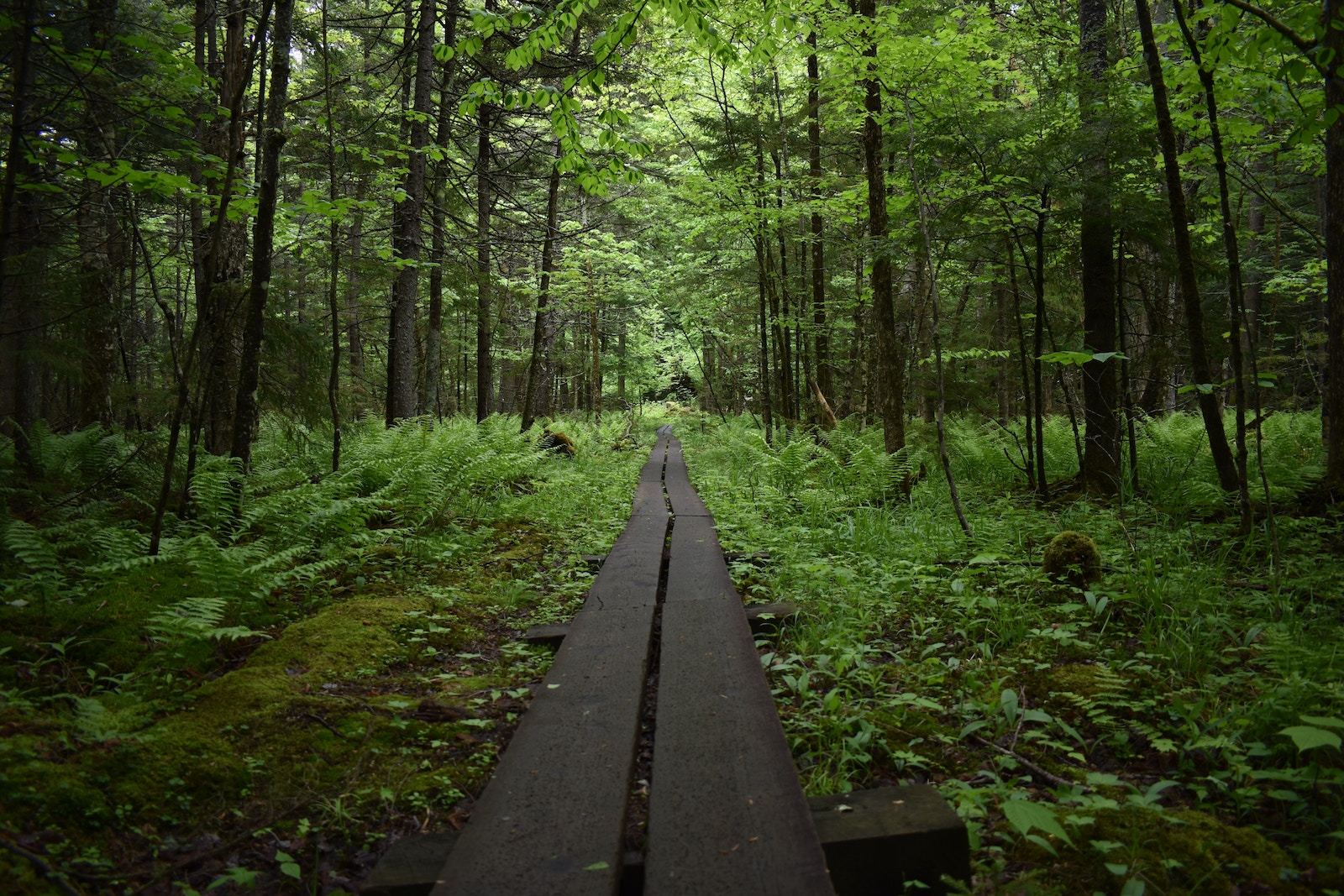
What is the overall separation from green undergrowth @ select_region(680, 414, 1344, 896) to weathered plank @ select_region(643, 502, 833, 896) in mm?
261

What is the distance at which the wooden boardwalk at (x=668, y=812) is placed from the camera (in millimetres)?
1847

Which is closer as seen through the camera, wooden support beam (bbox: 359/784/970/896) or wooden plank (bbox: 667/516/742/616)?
wooden support beam (bbox: 359/784/970/896)

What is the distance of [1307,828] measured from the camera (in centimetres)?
213

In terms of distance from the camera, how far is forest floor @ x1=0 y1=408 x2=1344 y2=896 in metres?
2.10

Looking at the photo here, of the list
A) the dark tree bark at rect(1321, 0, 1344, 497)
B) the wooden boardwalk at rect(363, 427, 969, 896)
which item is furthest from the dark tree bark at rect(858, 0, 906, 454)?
the wooden boardwalk at rect(363, 427, 969, 896)

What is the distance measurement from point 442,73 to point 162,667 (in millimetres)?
11839

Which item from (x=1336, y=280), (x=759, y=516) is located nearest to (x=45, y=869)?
(x=759, y=516)

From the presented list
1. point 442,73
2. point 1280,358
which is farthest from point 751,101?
point 1280,358

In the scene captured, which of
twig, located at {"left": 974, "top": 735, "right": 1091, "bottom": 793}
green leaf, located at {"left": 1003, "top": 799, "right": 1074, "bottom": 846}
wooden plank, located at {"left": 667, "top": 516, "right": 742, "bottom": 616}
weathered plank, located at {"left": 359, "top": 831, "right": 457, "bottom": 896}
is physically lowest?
twig, located at {"left": 974, "top": 735, "right": 1091, "bottom": 793}

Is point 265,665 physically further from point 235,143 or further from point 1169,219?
point 1169,219

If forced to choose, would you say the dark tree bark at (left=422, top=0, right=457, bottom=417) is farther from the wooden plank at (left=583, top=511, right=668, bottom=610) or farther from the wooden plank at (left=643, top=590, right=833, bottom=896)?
the wooden plank at (left=643, top=590, right=833, bottom=896)

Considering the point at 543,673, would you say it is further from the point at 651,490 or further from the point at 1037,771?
the point at 651,490

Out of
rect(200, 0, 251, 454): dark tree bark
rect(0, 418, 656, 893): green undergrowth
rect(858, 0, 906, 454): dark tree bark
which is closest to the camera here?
rect(0, 418, 656, 893): green undergrowth

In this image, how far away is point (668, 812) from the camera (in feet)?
6.98
